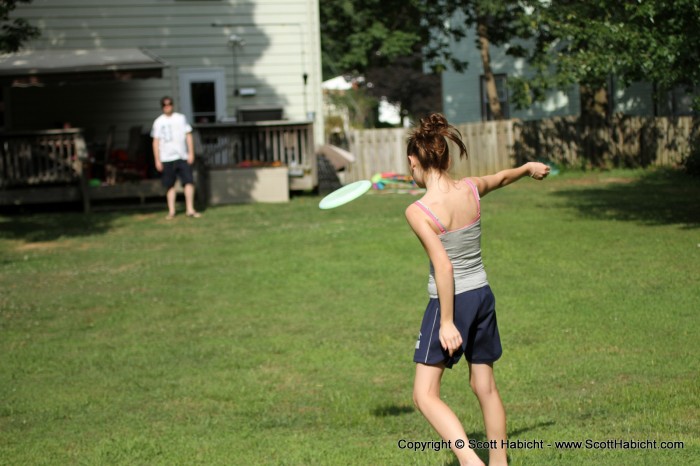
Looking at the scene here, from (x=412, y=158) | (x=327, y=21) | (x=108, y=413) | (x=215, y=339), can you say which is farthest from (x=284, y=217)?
(x=327, y=21)

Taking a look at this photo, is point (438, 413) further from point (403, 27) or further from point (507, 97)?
point (507, 97)

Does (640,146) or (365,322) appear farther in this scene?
(640,146)

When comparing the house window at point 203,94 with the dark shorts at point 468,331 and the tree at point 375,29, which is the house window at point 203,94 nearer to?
the tree at point 375,29

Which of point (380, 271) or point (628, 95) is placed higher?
point (628, 95)

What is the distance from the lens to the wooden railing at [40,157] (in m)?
19.5

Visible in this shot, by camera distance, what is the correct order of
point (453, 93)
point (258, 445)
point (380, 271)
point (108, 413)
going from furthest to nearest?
point (453, 93) → point (380, 271) → point (108, 413) → point (258, 445)

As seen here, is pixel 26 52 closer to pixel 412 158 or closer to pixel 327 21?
pixel 327 21

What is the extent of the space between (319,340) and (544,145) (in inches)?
785

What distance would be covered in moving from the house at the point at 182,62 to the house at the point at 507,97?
8.03m

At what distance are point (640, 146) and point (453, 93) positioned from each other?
12.2m

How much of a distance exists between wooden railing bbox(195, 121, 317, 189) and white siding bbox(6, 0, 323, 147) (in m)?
3.45

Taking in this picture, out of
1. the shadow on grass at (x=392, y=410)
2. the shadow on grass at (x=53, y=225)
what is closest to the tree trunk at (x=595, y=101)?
the shadow on grass at (x=53, y=225)

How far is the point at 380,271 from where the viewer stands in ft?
39.7

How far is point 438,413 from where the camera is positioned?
15.5ft
